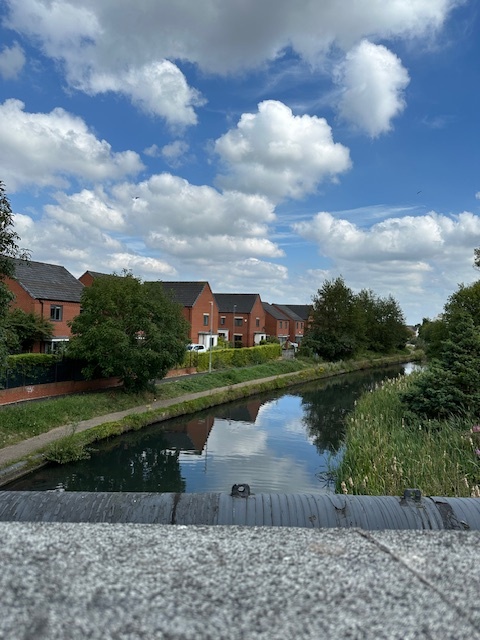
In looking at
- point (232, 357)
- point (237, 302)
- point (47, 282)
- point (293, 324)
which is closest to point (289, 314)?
point (293, 324)

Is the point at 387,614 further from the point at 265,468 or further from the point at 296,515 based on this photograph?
the point at 265,468

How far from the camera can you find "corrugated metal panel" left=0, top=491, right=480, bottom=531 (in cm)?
418

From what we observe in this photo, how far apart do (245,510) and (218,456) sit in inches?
551

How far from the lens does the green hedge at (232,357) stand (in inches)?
1407

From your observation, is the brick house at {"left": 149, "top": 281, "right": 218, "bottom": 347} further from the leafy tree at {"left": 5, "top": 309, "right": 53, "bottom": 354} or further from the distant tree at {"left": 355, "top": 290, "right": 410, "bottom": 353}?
the distant tree at {"left": 355, "top": 290, "right": 410, "bottom": 353}

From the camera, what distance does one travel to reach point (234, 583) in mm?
2879

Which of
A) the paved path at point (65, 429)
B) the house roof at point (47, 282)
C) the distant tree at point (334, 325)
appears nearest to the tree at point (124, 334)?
the paved path at point (65, 429)

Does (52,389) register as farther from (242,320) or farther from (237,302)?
(237,302)

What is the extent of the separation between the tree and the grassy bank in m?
11.9

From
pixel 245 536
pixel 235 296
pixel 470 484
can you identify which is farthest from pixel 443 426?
pixel 235 296

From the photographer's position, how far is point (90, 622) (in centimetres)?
246

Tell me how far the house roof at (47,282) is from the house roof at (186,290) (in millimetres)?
12252

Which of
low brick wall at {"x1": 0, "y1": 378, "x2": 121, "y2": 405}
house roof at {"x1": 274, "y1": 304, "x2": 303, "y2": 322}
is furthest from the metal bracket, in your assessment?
house roof at {"x1": 274, "y1": 304, "x2": 303, "y2": 322}

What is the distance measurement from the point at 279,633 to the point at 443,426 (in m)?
12.7
